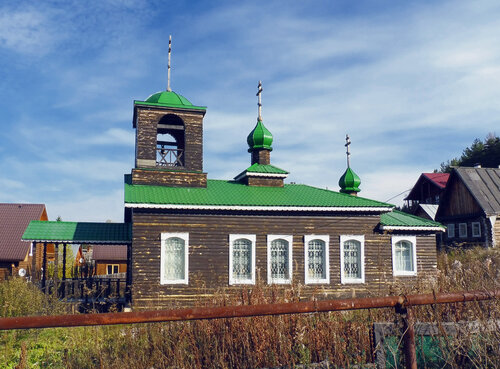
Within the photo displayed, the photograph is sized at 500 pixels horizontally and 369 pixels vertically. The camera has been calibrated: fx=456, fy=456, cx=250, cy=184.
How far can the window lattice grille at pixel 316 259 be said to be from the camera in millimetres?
16489

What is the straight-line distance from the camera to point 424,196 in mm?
45125

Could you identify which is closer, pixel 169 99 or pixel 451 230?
pixel 169 99

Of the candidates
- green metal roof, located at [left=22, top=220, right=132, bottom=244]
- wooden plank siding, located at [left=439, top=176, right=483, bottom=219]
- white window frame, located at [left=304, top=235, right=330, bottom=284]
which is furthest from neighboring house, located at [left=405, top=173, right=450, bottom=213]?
green metal roof, located at [left=22, top=220, right=132, bottom=244]

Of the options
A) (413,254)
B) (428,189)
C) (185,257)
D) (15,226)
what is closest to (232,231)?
(185,257)

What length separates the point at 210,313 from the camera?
2.79 m

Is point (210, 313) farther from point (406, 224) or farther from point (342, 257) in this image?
point (406, 224)

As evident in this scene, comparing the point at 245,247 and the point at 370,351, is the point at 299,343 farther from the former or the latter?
the point at 245,247

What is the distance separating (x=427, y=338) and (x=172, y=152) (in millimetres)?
14883

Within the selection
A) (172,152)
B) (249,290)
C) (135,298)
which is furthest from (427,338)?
(172,152)

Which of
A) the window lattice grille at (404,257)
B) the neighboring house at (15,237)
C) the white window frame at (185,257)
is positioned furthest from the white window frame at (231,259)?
the neighboring house at (15,237)

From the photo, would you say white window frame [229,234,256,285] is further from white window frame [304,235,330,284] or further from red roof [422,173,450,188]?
red roof [422,173,450,188]

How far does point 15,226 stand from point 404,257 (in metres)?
24.0

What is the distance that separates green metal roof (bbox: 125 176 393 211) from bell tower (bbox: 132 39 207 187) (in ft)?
1.47

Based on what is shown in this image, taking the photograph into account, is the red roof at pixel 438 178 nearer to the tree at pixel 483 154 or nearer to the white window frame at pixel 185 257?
the tree at pixel 483 154
